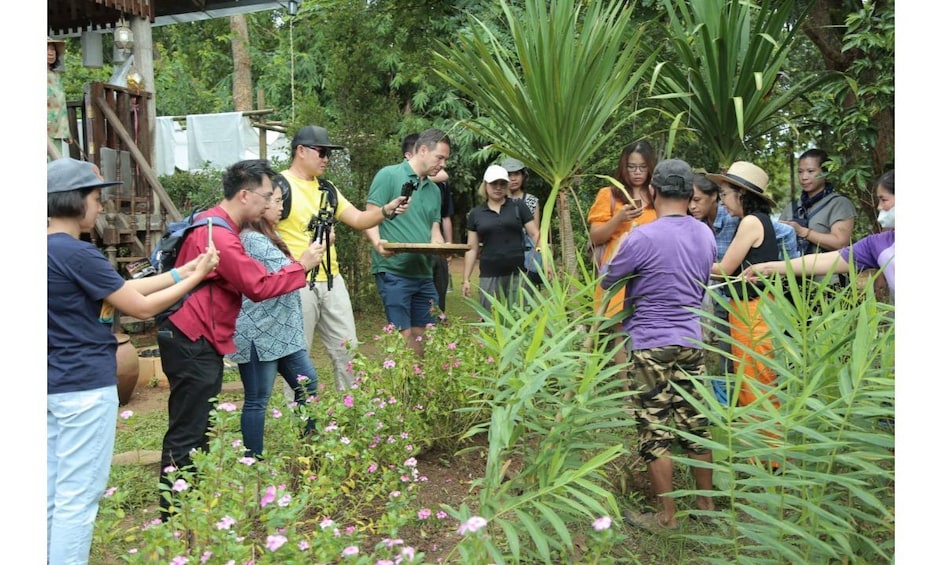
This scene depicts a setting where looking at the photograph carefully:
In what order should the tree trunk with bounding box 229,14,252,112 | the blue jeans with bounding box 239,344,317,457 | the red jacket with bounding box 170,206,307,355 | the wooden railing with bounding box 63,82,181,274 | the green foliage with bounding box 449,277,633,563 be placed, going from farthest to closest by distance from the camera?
1. the tree trunk with bounding box 229,14,252,112
2. the wooden railing with bounding box 63,82,181,274
3. the blue jeans with bounding box 239,344,317,457
4. the red jacket with bounding box 170,206,307,355
5. the green foliage with bounding box 449,277,633,563

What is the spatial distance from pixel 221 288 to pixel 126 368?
3.09 m

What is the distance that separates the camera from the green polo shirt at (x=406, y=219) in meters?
5.53

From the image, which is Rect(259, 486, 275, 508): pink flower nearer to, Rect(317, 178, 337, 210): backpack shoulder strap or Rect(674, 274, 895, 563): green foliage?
Rect(674, 274, 895, 563): green foliage

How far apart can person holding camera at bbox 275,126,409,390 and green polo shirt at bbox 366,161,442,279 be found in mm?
440

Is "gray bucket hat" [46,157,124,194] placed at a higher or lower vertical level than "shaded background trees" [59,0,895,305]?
lower

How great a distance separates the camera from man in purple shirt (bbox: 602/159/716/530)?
3699 mm

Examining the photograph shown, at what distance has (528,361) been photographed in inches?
121

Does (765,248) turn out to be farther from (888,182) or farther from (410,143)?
(410,143)

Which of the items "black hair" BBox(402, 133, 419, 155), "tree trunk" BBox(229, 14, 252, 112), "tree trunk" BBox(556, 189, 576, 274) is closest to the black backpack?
"tree trunk" BBox(556, 189, 576, 274)

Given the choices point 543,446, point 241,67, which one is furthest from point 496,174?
point 241,67

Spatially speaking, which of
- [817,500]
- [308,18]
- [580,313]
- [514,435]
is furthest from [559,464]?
[308,18]

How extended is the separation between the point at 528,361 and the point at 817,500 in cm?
98

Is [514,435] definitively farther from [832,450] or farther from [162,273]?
[162,273]

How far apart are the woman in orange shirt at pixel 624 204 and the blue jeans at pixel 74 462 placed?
238 centimetres
